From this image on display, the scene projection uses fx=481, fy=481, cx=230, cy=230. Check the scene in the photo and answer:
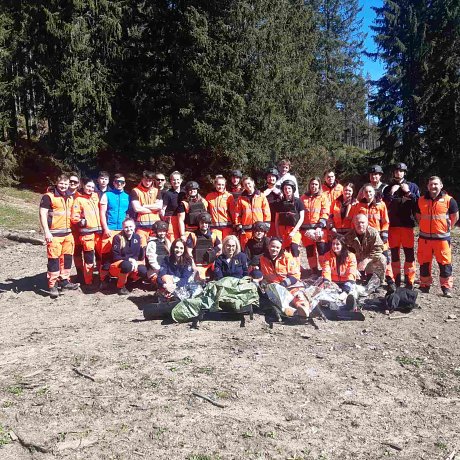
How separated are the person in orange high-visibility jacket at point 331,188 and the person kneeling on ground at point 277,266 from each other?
74.3 inches

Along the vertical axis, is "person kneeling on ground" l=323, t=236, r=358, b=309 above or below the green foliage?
below

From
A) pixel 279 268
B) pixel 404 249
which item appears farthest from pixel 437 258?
pixel 279 268

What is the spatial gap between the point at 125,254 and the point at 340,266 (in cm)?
327

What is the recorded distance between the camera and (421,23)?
22.3 meters

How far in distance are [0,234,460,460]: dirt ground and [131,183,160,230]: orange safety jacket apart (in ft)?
5.51

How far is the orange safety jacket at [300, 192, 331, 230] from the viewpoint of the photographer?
25.9 feet

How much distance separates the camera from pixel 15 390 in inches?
176

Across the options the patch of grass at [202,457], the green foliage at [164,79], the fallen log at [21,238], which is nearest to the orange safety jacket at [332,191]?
the patch of grass at [202,457]

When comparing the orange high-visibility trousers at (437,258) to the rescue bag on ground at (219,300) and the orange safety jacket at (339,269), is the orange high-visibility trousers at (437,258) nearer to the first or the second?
the orange safety jacket at (339,269)

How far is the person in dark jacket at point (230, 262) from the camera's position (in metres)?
6.79

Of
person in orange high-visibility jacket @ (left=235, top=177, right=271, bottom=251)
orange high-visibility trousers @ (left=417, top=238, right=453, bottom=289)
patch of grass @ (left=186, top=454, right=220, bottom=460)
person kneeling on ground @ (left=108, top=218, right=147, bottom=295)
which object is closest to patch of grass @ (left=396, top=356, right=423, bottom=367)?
patch of grass @ (left=186, top=454, right=220, bottom=460)

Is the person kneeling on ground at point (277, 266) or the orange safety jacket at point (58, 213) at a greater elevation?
the orange safety jacket at point (58, 213)

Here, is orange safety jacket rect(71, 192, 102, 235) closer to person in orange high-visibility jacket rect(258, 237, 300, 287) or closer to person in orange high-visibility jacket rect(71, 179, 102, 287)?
person in orange high-visibility jacket rect(71, 179, 102, 287)

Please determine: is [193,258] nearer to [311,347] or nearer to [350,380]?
[311,347]
